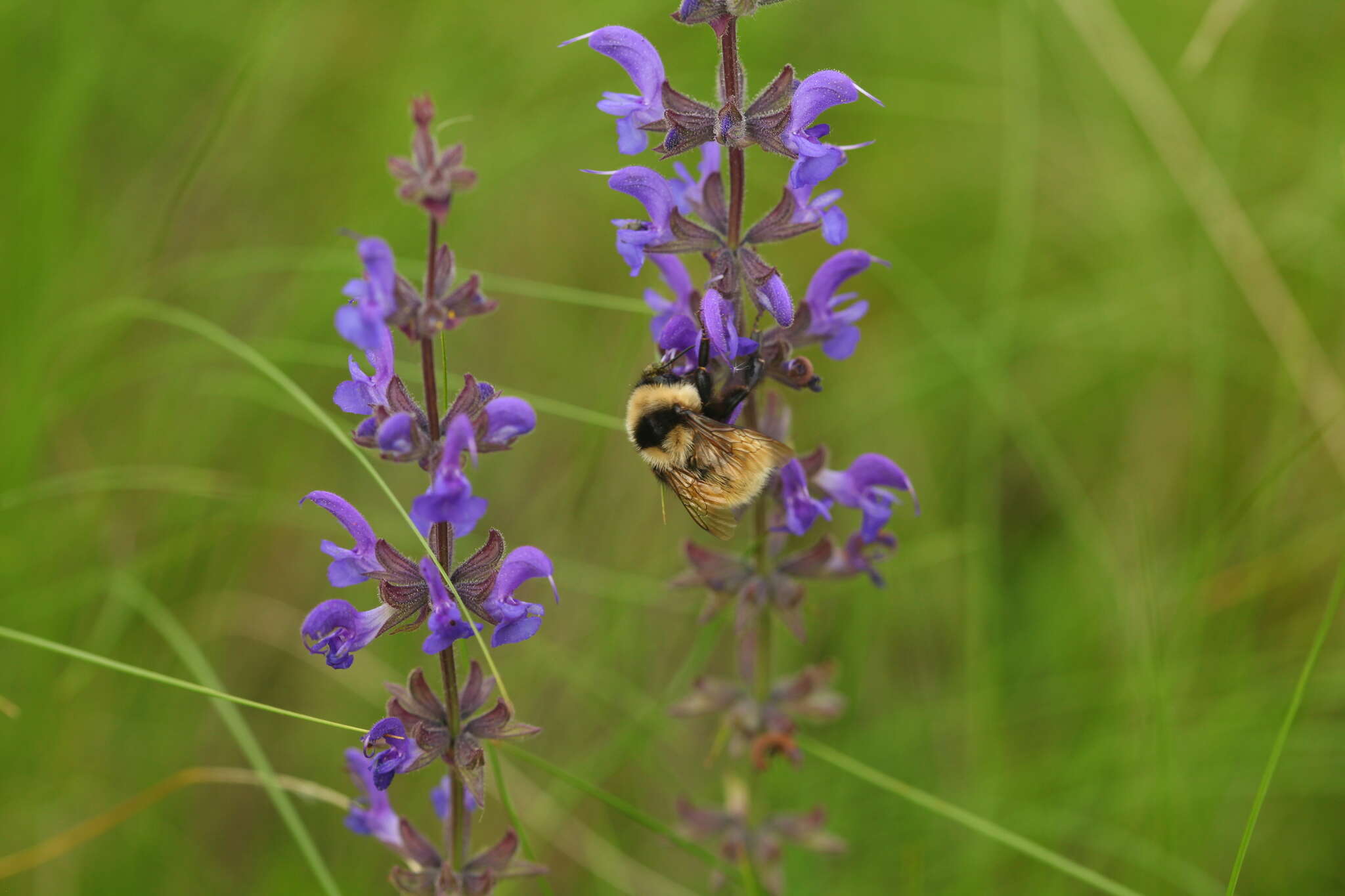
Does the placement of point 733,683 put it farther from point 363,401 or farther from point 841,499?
point 363,401

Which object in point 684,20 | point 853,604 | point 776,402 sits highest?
point 684,20

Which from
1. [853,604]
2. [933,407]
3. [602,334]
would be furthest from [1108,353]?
[602,334]

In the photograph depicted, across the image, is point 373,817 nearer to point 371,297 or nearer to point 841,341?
point 371,297

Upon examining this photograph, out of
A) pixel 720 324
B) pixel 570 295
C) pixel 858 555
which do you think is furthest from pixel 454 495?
pixel 858 555

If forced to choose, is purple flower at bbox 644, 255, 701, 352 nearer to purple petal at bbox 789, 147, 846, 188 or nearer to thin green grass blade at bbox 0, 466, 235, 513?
purple petal at bbox 789, 147, 846, 188

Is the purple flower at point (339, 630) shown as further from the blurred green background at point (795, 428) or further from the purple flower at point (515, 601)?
the blurred green background at point (795, 428)

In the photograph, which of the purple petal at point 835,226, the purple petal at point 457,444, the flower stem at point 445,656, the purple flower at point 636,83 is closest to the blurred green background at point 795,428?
the purple flower at point 636,83

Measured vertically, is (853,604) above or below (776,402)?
below
